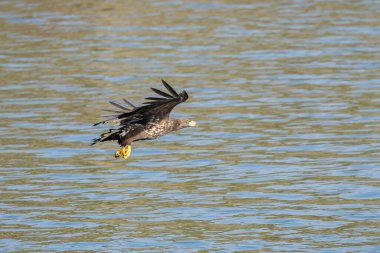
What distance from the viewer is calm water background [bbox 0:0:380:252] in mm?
16125

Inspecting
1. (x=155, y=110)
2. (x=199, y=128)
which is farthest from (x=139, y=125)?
(x=199, y=128)

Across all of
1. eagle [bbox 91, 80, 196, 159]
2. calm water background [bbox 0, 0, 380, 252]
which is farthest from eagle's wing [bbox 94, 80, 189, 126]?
calm water background [bbox 0, 0, 380, 252]

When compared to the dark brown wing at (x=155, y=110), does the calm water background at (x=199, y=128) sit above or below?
below

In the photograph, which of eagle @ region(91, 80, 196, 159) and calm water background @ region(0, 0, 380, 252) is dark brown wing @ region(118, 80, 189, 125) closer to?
eagle @ region(91, 80, 196, 159)

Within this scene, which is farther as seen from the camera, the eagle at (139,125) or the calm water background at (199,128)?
the calm water background at (199,128)

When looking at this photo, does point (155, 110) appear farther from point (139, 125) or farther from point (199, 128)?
point (199, 128)

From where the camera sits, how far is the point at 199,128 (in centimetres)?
2242

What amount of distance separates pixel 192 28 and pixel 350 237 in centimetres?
1721

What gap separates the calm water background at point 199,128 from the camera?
16.1m

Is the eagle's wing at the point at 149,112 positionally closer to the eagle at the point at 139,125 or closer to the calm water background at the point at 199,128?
the eagle at the point at 139,125

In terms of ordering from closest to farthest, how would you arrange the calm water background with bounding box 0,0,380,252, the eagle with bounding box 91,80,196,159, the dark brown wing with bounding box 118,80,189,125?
the dark brown wing with bounding box 118,80,189,125, the eagle with bounding box 91,80,196,159, the calm water background with bounding box 0,0,380,252

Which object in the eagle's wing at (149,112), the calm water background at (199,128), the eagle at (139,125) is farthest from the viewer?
the calm water background at (199,128)

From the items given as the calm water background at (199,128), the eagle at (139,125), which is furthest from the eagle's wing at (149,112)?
the calm water background at (199,128)

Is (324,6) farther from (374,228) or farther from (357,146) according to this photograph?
(374,228)
